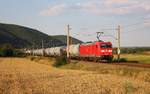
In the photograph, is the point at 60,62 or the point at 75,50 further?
the point at 75,50

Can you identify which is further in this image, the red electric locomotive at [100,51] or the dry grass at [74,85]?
the red electric locomotive at [100,51]

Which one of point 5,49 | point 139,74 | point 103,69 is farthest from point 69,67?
point 5,49

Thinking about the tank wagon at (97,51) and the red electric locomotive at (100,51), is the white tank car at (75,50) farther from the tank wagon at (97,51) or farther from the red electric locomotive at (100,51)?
the red electric locomotive at (100,51)

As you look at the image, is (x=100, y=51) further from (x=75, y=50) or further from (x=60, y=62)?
(x=75, y=50)

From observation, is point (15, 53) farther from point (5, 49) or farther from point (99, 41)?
point (99, 41)

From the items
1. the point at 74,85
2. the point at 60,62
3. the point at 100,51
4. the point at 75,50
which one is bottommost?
the point at 74,85

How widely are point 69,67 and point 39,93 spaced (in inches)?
1493

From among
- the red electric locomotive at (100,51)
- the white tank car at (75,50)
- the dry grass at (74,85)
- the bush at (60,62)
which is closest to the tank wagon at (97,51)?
the red electric locomotive at (100,51)

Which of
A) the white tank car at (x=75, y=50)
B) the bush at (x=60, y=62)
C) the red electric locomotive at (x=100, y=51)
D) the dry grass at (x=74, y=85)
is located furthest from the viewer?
the white tank car at (x=75, y=50)

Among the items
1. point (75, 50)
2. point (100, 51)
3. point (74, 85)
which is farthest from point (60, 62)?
point (74, 85)

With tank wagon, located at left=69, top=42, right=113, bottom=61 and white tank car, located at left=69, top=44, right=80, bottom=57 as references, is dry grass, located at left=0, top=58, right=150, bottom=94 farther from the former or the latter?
white tank car, located at left=69, top=44, right=80, bottom=57

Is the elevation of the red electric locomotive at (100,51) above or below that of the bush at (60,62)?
above

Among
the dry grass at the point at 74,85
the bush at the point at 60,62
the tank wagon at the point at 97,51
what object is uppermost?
the tank wagon at the point at 97,51

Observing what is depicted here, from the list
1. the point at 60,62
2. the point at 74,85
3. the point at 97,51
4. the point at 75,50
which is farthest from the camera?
the point at 75,50
